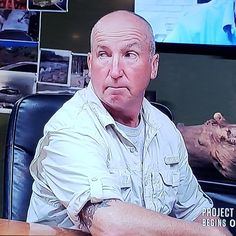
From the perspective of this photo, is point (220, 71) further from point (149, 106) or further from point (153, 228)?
point (153, 228)

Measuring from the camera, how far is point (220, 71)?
1572mm

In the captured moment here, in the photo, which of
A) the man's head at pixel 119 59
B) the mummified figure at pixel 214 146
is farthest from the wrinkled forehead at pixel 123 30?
the mummified figure at pixel 214 146

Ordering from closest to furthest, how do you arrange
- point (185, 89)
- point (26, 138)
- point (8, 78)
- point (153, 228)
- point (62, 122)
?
point (153, 228) < point (62, 122) < point (26, 138) < point (185, 89) < point (8, 78)

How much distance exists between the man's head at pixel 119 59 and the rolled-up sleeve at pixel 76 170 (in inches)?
5.2

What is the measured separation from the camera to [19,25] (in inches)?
70.4

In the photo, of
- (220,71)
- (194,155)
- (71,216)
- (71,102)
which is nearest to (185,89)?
(220,71)

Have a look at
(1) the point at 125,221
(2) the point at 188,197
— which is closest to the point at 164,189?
(2) the point at 188,197

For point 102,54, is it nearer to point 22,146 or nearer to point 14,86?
point 22,146

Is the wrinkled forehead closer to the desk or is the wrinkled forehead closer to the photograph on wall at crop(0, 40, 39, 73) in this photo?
the desk

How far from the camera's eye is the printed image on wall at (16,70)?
1773 mm

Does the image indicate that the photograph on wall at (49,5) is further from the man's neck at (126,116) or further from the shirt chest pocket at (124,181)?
the shirt chest pocket at (124,181)

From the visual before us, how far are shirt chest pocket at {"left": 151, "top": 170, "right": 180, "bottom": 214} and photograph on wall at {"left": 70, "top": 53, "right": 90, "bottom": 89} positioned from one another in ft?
1.93

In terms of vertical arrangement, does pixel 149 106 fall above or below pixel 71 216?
above

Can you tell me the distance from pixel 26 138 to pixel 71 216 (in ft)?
0.96
